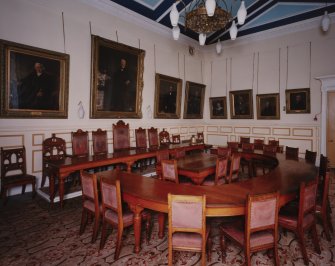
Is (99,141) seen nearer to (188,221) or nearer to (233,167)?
(233,167)

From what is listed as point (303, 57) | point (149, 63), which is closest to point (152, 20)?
point (149, 63)

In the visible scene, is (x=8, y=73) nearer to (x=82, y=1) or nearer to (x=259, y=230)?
(x=82, y=1)

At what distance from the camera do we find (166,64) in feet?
29.1

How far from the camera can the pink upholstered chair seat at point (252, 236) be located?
244 cm

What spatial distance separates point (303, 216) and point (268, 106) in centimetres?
709

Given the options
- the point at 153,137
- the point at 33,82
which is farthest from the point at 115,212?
the point at 153,137

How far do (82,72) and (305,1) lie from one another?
7.44m

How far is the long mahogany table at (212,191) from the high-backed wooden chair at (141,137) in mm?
3777

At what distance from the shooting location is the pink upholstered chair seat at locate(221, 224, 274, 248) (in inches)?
95.9

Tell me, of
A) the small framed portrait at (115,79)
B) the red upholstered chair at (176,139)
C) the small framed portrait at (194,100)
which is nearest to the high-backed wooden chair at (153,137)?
the small framed portrait at (115,79)

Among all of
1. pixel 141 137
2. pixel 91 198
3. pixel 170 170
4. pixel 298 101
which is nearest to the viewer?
pixel 91 198

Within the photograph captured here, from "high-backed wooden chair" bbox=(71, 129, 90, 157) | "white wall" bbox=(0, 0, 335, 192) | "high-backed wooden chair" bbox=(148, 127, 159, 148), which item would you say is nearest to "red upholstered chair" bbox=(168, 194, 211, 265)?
"high-backed wooden chair" bbox=(71, 129, 90, 157)

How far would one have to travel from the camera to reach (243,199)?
2.59 m

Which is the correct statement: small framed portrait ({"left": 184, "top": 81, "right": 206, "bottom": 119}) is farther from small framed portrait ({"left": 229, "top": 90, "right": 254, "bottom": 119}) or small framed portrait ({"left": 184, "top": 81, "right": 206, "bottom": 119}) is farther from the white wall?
small framed portrait ({"left": 229, "top": 90, "right": 254, "bottom": 119})
